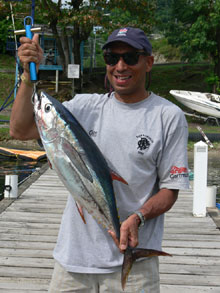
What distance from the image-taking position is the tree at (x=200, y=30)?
26.0 metres

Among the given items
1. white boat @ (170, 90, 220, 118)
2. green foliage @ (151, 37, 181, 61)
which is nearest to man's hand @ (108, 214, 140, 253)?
white boat @ (170, 90, 220, 118)

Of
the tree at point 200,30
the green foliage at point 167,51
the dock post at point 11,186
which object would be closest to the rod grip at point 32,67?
the dock post at point 11,186

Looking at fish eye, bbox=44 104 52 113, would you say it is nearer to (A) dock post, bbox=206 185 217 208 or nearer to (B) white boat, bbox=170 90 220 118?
(A) dock post, bbox=206 185 217 208

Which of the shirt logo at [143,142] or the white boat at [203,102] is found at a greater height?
the shirt logo at [143,142]

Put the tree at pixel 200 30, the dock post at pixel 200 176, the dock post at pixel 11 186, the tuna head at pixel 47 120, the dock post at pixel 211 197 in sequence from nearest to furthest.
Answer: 1. the tuna head at pixel 47 120
2. the dock post at pixel 200 176
3. the dock post at pixel 211 197
4. the dock post at pixel 11 186
5. the tree at pixel 200 30

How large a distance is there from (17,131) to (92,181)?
19.6 inches

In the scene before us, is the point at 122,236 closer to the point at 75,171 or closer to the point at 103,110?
the point at 75,171

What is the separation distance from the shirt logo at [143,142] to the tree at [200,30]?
24291mm

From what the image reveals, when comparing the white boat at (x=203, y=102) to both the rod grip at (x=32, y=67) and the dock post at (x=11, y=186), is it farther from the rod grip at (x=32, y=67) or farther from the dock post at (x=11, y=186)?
the rod grip at (x=32, y=67)

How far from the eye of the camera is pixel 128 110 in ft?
8.05

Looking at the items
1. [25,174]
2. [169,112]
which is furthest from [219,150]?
[169,112]

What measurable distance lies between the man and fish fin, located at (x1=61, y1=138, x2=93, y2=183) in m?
0.21

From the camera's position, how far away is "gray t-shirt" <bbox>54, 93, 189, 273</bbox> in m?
2.39

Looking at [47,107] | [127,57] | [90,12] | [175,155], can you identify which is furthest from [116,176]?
[90,12]
